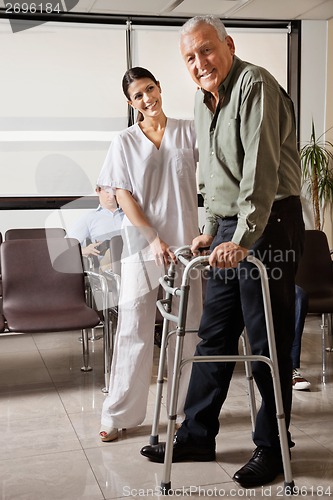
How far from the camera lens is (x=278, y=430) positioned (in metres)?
2.42

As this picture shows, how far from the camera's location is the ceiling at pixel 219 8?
5562mm

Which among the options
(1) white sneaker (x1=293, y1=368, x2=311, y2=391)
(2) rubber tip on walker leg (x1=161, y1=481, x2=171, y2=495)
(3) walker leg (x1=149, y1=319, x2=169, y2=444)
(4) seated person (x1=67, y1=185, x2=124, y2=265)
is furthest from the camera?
(4) seated person (x1=67, y1=185, x2=124, y2=265)

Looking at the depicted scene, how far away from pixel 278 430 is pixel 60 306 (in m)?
1.76

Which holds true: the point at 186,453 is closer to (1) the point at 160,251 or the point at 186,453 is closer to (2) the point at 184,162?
(1) the point at 160,251

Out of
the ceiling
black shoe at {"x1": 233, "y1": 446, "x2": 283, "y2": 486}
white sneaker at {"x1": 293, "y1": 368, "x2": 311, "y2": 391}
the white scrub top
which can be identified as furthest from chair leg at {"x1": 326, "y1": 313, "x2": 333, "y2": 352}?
the ceiling

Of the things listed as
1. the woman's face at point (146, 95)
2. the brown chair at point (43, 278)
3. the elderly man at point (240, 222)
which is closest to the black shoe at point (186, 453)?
the elderly man at point (240, 222)

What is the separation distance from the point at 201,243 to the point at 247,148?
0.49 m

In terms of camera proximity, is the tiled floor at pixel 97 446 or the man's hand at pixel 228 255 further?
the tiled floor at pixel 97 446

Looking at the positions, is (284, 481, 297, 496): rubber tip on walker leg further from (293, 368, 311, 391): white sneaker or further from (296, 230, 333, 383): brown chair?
(296, 230, 333, 383): brown chair

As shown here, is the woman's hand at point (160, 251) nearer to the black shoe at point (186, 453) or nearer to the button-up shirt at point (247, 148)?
the button-up shirt at point (247, 148)

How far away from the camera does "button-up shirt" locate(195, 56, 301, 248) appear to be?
2.15 metres

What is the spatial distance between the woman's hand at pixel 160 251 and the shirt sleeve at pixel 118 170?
25 centimetres

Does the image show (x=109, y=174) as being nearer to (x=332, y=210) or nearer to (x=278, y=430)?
(x=278, y=430)

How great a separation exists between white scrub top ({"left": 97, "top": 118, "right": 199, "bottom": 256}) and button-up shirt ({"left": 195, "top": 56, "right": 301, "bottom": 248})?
30cm
